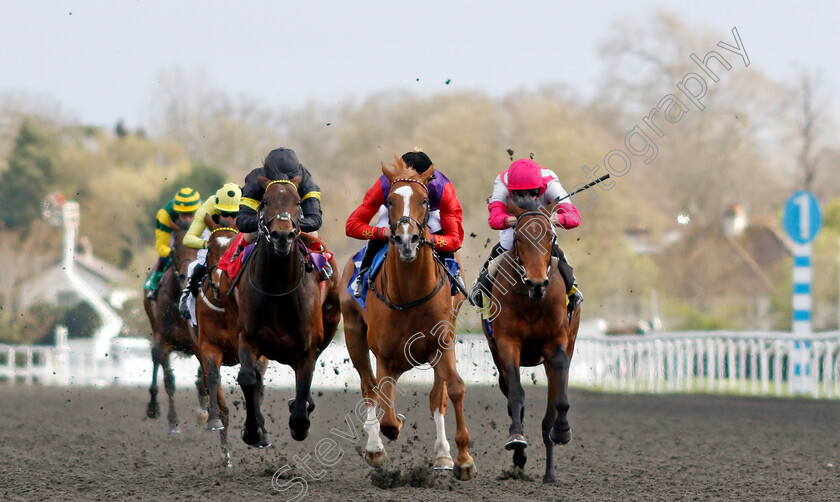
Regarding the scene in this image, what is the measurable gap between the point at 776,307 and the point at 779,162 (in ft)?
23.7

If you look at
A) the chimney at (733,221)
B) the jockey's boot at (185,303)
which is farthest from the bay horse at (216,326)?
the chimney at (733,221)

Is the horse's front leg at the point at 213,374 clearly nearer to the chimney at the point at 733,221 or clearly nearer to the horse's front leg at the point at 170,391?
the horse's front leg at the point at 170,391

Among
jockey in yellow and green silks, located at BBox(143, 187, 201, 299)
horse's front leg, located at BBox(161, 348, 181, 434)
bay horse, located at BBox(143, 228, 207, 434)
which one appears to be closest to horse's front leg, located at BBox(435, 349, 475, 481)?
bay horse, located at BBox(143, 228, 207, 434)

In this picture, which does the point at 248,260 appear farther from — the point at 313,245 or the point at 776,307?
the point at 776,307

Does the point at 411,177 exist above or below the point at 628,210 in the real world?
below

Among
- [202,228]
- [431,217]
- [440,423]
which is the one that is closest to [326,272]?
[431,217]

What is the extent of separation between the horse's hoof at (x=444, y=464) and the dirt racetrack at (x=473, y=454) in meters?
0.11

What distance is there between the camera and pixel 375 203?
8.32m

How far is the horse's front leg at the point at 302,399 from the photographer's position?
26.5ft

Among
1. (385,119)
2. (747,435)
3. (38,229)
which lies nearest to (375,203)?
(747,435)

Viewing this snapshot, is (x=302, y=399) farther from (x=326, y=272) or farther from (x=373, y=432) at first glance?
(x=326, y=272)

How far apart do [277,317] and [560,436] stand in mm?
2083

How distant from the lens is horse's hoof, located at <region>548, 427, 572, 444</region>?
777 centimetres

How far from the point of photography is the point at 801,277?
61.4ft
